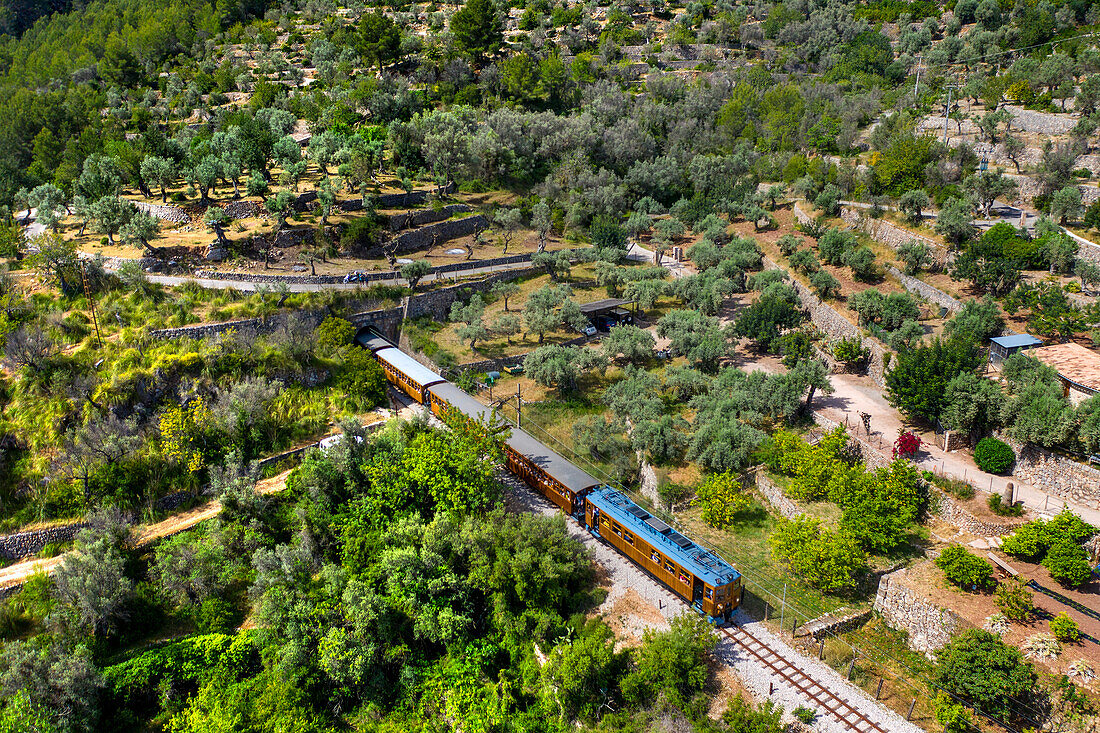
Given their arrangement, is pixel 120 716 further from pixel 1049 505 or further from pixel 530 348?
pixel 1049 505

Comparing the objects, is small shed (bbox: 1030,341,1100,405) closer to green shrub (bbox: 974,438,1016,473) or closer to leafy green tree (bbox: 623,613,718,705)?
green shrub (bbox: 974,438,1016,473)

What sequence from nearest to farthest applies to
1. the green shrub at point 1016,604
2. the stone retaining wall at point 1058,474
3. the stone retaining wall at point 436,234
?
1. the green shrub at point 1016,604
2. the stone retaining wall at point 1058,474
3. the stone retaining wall at point 436,234

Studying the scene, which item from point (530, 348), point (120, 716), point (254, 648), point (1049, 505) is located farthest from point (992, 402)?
point (120, 716)

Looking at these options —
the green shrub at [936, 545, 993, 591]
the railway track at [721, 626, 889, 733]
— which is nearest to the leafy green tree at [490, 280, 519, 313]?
the railway track at [721, 626, 889, 733]

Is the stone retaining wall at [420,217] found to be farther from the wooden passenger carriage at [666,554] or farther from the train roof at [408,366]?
the wooden passenger carriage at [666,554]

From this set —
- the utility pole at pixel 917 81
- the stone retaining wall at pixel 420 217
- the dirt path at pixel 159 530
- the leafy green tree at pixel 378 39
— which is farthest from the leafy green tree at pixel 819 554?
the leafy green tree at pixel 378 39

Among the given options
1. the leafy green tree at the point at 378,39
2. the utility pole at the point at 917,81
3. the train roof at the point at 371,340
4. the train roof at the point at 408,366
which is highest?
the utility pole at the point at 917,81
